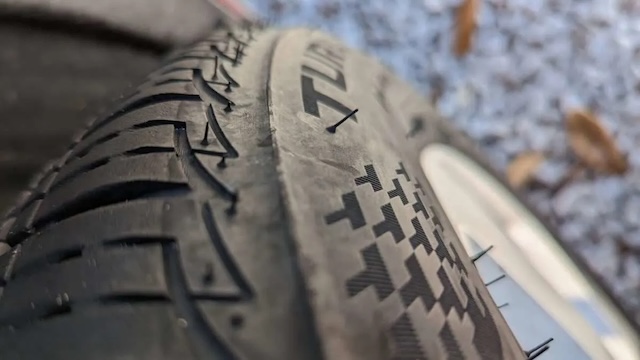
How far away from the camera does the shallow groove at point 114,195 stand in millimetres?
471

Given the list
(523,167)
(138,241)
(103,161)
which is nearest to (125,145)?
(103,161)

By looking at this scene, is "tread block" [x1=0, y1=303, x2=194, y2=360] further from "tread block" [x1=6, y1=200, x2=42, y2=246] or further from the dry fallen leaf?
the dry fallen leaf

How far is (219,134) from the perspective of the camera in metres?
Answer: 0.52

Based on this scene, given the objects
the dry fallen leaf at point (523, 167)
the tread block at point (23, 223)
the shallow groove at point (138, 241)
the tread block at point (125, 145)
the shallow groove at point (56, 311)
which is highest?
the dry fallen leaf at point (523, 167)

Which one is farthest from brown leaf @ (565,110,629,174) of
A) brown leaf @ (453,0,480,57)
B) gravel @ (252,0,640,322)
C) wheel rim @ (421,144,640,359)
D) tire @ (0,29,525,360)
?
tire @ (0,29,525,360)

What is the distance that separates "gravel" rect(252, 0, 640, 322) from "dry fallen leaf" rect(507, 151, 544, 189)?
0.01 metres

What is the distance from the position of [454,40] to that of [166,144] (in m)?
0.98

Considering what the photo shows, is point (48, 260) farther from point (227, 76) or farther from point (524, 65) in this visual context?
point (524, 65)

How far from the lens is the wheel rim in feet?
2.58

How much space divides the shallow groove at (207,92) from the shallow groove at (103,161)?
0.23 ft

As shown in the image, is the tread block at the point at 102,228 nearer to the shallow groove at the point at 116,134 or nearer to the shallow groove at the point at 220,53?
the shallow groove at the point at 116,134

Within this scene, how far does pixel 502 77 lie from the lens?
4.53 feet

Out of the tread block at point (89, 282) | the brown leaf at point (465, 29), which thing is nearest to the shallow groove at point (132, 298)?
the tread block at point (89, 282)

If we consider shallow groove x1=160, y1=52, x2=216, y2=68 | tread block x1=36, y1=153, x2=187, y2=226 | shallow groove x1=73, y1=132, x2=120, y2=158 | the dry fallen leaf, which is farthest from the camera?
the dry fallen leaf
